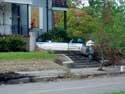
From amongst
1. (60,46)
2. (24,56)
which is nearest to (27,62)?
(24,56)

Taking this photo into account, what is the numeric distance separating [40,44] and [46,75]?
1260 cm

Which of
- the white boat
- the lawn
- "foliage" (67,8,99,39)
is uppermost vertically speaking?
"foliage" (67,8,99,39)

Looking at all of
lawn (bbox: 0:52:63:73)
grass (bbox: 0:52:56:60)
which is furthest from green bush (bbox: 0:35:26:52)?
lawn (bbox: 0:52:63:73)

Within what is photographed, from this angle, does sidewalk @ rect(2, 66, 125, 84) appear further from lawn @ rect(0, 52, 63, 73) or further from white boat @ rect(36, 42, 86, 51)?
white boat @ rect(36, 42, 86, 51)

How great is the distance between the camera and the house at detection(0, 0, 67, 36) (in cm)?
4253

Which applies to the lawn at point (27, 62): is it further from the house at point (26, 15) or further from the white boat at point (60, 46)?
the house at point (26, 15)

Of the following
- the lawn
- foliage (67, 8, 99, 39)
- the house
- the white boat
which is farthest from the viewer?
the house

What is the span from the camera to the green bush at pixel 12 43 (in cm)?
3719

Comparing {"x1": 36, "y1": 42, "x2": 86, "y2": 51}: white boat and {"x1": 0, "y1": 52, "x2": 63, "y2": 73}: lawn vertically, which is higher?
{"x1": 36, "y1": 42, "x2": 86, "y2": 51}: white boat

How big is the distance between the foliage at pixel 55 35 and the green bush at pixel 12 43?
18.1 ft

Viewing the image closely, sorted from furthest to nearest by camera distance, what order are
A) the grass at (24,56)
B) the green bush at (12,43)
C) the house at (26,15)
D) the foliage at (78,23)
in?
1. the house at (26,15)
2. the foliage at (78,23)
3. the green bush at (12,43)
4. the grass at (24,56)

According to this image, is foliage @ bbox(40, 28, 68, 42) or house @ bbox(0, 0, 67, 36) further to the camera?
foliage @ bbox(40, 28, 68, 42)

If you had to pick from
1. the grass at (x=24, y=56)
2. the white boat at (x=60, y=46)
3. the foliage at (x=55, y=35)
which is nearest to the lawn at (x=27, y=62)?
the grass at (x=24, y=56)

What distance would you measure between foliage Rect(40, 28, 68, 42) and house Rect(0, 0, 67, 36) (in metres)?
1.41
